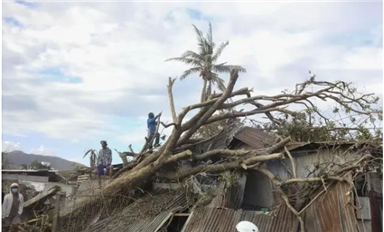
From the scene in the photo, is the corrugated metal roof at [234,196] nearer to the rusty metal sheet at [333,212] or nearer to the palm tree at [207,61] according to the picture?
the rusty metal sheet at [333,212]

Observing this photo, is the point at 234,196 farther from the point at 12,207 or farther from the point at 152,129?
the point at 12,207

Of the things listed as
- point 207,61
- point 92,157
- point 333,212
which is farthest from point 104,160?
point 207,61

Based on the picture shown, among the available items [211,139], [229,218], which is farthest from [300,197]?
[211,139]

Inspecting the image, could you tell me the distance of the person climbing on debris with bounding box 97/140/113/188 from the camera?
9.88 meters

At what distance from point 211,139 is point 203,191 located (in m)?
2.02

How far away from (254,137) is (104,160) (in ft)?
12.2

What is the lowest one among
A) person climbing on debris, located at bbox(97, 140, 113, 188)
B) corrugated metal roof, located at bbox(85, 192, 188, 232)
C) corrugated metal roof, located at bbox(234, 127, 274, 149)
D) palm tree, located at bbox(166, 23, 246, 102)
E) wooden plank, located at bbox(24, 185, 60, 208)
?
corrugated metal roof, located at bbox(85, 192, 188, 232)

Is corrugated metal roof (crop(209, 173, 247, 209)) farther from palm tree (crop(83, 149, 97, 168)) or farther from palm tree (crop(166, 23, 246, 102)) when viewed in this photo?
palm tree (crop(166, 23, 246, 102))

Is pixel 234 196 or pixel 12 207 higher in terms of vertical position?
pixel 234 196

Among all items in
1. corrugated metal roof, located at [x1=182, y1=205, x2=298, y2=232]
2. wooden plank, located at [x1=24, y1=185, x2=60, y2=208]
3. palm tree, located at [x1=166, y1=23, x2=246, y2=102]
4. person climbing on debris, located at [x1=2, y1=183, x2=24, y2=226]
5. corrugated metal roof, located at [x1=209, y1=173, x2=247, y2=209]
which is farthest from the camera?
palm tree, located at [x1=166, y1=23, x2=246, y2=102]

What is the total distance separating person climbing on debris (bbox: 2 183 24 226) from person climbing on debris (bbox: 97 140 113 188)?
7.84ft

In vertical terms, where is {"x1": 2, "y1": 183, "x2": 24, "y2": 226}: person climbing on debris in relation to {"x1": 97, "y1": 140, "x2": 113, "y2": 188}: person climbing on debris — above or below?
below

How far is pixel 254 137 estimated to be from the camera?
31.5 feet

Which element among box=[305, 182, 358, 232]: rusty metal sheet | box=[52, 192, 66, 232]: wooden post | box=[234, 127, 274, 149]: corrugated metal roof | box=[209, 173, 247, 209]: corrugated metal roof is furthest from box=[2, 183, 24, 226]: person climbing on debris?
box=[305, 182, 358, 232]: rusty metal sheet
